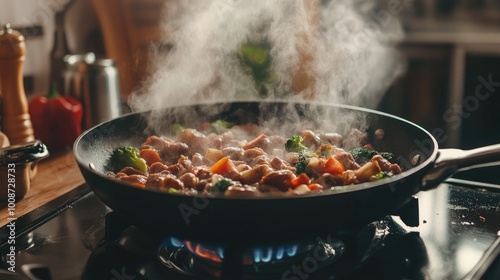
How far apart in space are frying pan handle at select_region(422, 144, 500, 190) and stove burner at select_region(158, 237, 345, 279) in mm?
320

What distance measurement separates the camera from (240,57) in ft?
9.95

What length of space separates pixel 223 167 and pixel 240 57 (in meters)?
1.42

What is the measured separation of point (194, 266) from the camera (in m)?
1.49

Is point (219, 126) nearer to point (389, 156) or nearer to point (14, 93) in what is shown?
point (389, 156)

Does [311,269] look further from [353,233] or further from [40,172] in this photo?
[40,172]

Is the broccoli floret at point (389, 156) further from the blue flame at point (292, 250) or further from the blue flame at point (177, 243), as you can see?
the blue flame at point (177, 243)

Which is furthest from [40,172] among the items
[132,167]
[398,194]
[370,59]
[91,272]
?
[370,59]

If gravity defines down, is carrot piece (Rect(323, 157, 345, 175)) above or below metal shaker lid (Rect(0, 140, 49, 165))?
below

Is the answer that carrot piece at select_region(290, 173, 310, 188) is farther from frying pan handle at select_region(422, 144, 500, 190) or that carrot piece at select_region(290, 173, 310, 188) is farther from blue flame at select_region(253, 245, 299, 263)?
frying pan handle at select_region(422, 144, 500, 190)

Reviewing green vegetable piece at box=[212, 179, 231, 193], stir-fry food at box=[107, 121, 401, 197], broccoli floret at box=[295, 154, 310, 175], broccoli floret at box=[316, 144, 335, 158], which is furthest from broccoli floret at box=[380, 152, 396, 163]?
green vegetable piece at box=[212, 179, 231, 193]

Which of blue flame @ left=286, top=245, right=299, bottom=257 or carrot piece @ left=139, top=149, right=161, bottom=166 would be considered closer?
blue flame @ left=286, top=245, right=299, bottom=257

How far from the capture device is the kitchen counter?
6.03 feet

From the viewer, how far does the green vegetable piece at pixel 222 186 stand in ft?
4.90

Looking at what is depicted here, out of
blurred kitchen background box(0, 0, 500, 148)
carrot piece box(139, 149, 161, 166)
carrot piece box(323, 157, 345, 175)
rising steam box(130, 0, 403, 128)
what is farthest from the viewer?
blurred kitchen background box(0, 0, 500, 148)
